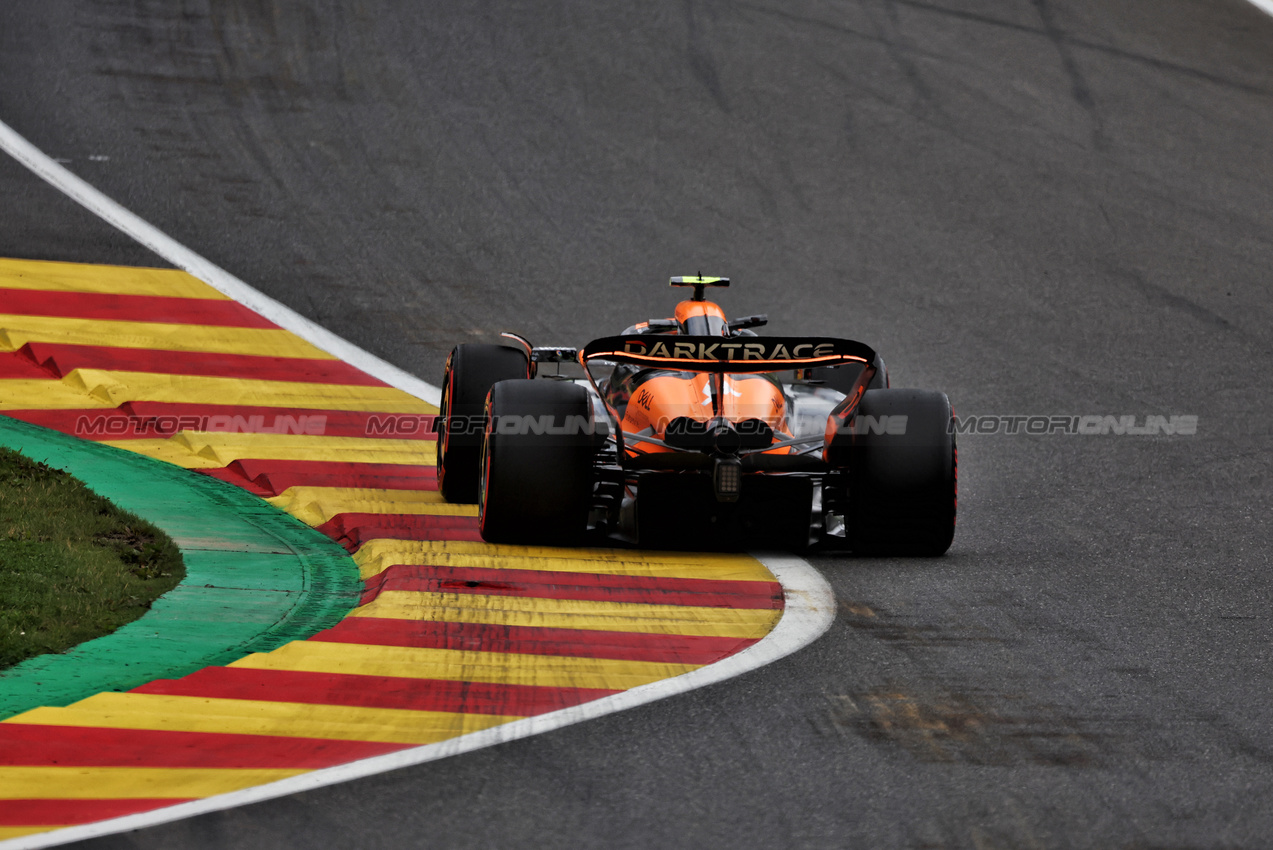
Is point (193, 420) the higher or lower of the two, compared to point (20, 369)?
lower

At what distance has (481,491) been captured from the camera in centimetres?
726

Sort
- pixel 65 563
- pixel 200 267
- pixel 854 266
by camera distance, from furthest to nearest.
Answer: pixel 854 266, pixel 200 267, pixel 65 563

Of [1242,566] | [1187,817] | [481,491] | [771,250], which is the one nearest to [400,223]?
[771,250]

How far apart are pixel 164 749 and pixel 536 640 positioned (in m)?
1.60

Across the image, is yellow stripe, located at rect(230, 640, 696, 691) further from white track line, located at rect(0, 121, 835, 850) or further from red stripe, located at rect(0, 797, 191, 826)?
red stripe, located at rect(0, 797, 191, 826)

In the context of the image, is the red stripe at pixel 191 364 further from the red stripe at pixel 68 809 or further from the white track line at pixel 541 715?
the red stripe at pixel 68 809

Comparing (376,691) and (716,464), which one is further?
(716,464)

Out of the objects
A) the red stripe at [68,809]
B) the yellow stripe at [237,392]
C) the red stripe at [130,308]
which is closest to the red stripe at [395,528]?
the yellow stripe at [237,392]

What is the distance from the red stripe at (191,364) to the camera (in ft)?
32.7

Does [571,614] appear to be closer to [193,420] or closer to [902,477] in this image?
[902,477]

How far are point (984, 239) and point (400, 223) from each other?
219 inches

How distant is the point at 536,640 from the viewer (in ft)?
18.2

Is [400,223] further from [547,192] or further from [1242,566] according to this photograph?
[1242,566]

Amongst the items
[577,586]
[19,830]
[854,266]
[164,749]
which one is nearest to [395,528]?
[577,586]
